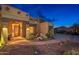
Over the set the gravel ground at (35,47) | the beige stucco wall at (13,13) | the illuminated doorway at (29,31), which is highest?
the beige stucco wall at (13,13)

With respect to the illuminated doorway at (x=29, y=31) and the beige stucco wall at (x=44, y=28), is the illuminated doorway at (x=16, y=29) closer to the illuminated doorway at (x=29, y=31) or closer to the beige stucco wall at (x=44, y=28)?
the illuminated doorway at (x=29, y=31)

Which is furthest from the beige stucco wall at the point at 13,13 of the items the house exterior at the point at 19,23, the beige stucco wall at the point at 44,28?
the beige stucco wall at the point at 44,28

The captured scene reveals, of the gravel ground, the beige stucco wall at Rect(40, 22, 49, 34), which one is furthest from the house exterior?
the gravel ground

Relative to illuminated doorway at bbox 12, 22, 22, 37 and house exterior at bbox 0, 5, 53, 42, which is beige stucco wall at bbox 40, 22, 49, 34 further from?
illuminated doorway at bbox 12, 22, 22, 37

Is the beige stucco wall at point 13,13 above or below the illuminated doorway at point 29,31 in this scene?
above

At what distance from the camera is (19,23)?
3.14m

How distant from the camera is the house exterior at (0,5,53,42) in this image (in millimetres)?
3082

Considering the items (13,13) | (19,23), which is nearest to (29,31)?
(19,23)

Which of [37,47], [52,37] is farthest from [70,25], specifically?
[37,47]

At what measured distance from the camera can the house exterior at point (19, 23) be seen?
3082 millimetres

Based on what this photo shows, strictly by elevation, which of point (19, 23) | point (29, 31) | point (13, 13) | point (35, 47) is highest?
point (13, 13)

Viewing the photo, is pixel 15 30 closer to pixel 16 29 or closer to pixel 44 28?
pixel 16 29

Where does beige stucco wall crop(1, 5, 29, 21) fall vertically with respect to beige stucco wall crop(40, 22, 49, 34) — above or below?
above

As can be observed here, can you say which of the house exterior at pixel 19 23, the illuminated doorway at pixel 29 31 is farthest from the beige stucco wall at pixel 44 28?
the illuminated doorway at pixel 29 31
